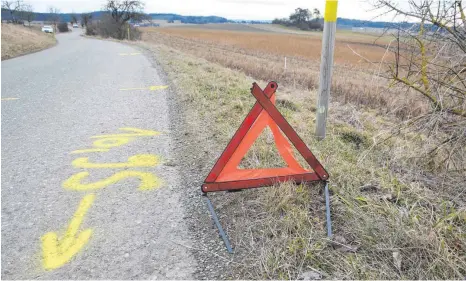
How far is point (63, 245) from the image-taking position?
2.38 metres

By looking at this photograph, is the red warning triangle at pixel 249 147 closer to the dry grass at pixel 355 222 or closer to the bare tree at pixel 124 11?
the dry grass at pixel 355 222

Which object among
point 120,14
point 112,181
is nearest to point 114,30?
point 120,14

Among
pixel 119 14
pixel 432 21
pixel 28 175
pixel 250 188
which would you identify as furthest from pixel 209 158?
pixel 119 14

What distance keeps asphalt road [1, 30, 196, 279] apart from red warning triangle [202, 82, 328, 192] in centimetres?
46

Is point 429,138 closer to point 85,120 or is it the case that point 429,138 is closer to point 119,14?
point 85,120

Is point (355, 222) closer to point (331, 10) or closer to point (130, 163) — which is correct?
point (331, 10)

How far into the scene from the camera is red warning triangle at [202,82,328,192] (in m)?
2.71

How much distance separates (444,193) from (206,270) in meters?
2.11

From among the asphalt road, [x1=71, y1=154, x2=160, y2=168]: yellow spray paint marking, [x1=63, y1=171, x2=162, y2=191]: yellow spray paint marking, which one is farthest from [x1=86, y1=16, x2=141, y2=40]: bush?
[x1=63, y1=171, x2=162, y2=191]: yellow spray paint marking

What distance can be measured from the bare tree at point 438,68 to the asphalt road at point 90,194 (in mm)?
2294

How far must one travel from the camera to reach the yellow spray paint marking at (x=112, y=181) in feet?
10.5

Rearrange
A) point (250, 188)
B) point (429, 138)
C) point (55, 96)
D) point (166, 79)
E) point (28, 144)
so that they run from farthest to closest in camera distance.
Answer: point (166, 79) < point (55, 96) < point (28, 144) < point (429, 138) < point (250, 188)

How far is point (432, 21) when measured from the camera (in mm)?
2871

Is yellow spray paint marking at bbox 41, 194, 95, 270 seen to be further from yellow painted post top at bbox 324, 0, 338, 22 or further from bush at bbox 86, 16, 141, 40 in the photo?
bush at bbox 86, 16, 141, 40
